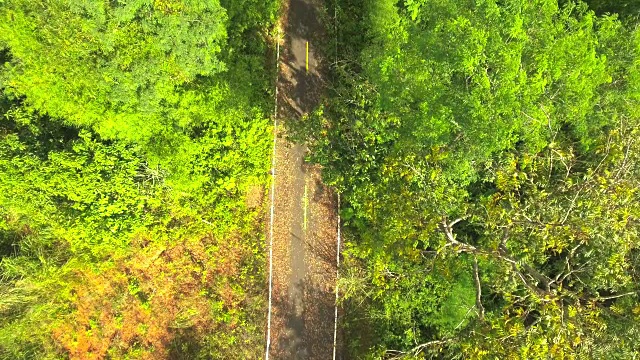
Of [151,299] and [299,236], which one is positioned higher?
[299,236]

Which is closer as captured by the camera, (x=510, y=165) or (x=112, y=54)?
(x=510, y=165)

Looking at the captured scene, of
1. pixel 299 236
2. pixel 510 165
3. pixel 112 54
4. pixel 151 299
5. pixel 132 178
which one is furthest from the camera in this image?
pixel 299 236

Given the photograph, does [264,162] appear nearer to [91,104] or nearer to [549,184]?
[91,104]

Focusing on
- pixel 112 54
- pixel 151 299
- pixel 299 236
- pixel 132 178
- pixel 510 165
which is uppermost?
pixel 112 54

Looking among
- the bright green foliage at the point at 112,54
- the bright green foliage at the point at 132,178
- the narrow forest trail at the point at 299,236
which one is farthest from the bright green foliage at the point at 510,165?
the bright green foliage at the point at 112,54

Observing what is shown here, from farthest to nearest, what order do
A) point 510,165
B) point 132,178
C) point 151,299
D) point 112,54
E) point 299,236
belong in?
point 299,236, point 151,299, point 132,178, point 112,54, point 510,165

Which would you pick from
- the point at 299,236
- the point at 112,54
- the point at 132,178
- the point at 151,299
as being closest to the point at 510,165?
the point at 299,236

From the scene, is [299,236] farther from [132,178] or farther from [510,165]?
[510,165]
